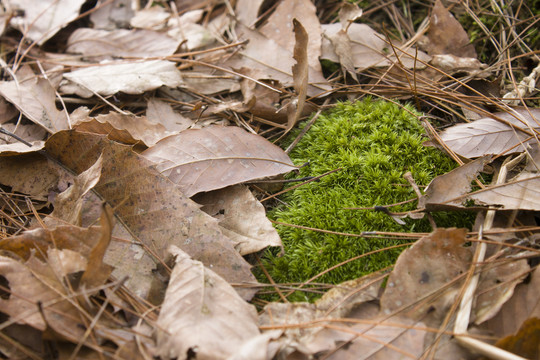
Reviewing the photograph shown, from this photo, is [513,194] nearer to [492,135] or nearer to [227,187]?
[492,135]

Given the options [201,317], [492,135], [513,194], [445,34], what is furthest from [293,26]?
[201,317]

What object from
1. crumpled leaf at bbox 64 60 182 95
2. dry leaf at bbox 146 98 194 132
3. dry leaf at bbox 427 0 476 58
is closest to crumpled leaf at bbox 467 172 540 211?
dry leaf at bbox 427 0 476 58

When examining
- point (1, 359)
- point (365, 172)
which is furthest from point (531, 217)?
point (1, 359)

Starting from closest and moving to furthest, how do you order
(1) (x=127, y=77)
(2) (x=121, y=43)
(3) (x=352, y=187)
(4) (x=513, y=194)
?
(4) (x=513, y=194)
(3) (x=352, y=187)
(1) (x=127, y=77)
(2) (x=121, y=43)

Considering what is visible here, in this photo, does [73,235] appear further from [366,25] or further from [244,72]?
[366,25]

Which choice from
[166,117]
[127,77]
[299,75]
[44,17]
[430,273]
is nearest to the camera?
[430,273]

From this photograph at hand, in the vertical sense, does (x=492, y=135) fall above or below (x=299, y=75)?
below

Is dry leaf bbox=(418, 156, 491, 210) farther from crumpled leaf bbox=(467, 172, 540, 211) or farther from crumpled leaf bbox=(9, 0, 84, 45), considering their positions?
crumpled leaf bbox=(9, 0, 84, 45)

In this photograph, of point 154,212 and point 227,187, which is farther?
point 227,187
